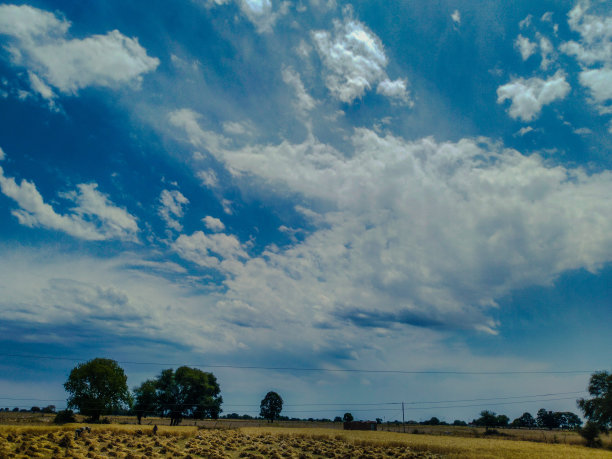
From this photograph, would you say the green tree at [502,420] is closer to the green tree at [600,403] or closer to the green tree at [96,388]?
the green tree at [600,403]

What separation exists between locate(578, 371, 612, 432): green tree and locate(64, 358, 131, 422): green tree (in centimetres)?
10991

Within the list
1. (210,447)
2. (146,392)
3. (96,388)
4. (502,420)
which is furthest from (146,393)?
(502,420)

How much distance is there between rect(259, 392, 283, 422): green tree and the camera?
16350cm

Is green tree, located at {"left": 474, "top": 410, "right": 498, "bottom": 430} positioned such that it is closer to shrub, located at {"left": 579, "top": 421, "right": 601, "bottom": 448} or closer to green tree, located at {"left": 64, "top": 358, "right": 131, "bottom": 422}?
shrub, located at {"left": 579, "top": 421, "right": 601, "bottom": 448}

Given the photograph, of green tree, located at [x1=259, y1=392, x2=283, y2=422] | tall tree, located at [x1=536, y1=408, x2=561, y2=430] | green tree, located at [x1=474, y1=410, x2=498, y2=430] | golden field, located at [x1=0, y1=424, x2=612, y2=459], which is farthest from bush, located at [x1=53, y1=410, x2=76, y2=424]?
tall tree, located at [x1=536, y1=408, x2=561, y2=430]

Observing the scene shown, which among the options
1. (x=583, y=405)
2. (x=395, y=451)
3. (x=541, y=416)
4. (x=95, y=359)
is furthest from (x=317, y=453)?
(x=541, y=416)

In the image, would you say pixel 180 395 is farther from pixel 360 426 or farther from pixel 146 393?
pixel 360 426

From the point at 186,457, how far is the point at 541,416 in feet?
688

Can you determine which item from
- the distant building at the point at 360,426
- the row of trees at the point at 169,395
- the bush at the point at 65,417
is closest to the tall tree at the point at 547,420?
the row of trees at the point at 169,395

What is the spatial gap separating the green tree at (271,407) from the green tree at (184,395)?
46.7 m

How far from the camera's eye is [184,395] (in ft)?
377

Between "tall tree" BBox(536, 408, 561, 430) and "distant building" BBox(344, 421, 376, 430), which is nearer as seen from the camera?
"distant building" BBox(344, 421, 376, 430)

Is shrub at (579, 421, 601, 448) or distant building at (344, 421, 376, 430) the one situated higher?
shrub at (579, 421, 601, 448)

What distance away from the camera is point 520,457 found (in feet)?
179
